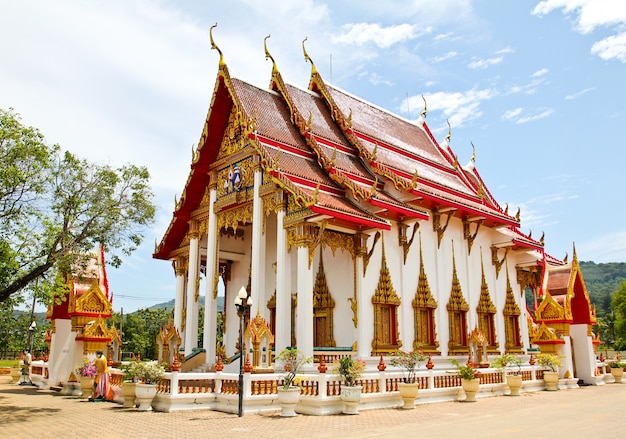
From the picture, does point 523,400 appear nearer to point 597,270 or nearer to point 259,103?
point 259,103

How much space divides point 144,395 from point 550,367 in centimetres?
1045

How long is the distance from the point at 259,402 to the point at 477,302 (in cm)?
883

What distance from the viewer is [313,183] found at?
13.6 meters

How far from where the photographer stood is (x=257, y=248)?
541 inches

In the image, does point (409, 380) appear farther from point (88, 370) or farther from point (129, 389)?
point (88, 370)

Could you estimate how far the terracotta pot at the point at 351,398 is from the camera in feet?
32.6

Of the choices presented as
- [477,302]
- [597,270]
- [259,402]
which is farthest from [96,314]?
[597,270]

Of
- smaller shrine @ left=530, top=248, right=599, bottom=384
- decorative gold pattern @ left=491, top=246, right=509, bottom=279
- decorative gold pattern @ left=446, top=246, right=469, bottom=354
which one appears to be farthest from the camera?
decorative gold pattern @ left=491, top=246, right=509, bottom=279

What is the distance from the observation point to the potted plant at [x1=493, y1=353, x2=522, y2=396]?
13.6 m

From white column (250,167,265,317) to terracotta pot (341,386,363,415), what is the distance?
3773mm

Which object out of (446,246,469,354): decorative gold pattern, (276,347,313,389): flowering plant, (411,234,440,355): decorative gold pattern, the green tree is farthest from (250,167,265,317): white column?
the green tree

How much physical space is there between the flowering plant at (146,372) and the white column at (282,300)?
2.66 m

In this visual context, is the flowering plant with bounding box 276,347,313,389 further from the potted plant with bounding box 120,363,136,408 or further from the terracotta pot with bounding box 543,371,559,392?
the terracotta pot with bounding box 543,371,559,392

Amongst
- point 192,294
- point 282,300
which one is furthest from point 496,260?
point 192,294
